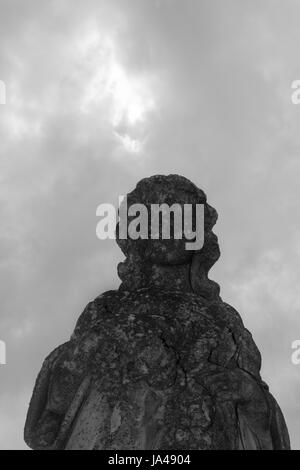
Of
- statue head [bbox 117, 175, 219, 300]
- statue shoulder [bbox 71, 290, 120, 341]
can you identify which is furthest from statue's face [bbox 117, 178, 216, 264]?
statue shoulder [bbox 71, 290, 120, 341]

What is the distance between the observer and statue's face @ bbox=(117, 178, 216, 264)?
11.6 m

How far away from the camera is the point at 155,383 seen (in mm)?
10031

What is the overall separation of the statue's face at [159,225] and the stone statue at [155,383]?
61cm

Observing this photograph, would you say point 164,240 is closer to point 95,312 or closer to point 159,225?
point 159,225

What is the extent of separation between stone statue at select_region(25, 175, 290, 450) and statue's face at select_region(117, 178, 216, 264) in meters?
0.61

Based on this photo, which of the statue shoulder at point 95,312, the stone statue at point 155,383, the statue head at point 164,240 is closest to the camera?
the stone statue at point 155,383

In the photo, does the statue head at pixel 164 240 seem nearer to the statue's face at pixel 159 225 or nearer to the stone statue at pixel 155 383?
the statue's face at pixel 159 225

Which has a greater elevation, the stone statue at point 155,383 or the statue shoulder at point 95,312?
the statue shoulder at point 95,312

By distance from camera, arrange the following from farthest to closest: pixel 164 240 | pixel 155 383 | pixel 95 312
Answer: pixel 164 240
pixel 95 312
pixel 155 383

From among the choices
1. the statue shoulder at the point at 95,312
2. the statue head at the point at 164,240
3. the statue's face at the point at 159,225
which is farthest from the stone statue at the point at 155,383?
the statue's face at the point at 159,225

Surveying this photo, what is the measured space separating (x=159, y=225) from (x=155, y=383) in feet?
8.94

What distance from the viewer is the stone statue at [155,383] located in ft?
32.0

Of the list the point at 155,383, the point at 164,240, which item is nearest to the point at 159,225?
the point at 164,240
